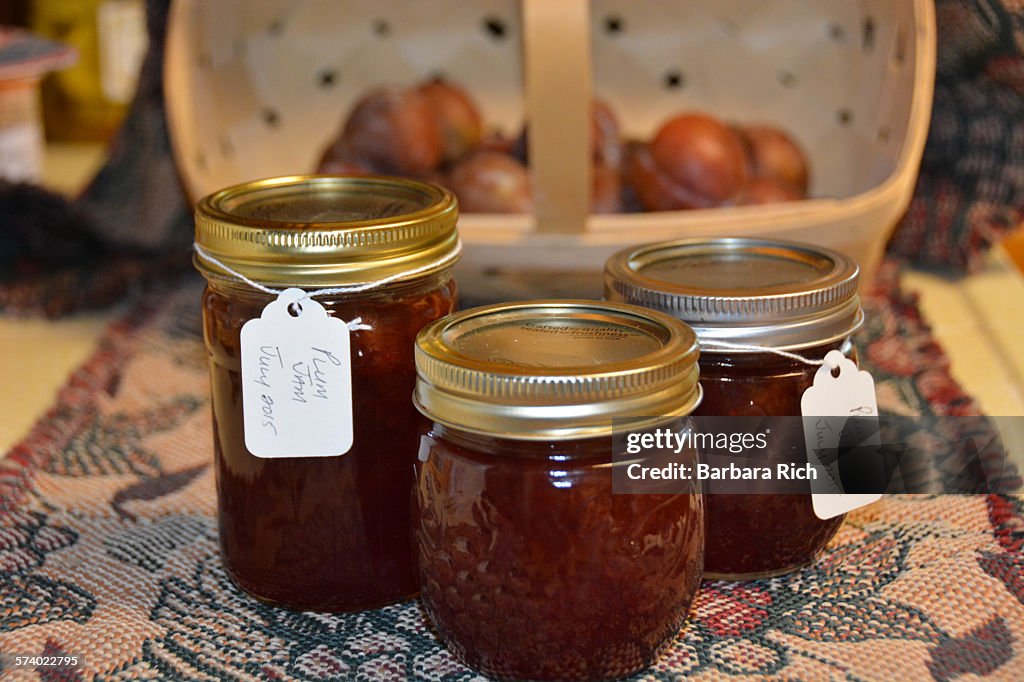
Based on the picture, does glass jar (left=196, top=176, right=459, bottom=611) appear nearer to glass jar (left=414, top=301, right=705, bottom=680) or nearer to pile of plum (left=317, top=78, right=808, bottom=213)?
glass jar (left=414, top=301, right=705, bottom=680)

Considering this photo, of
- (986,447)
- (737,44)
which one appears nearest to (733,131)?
(737,44)

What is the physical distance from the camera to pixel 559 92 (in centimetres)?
85

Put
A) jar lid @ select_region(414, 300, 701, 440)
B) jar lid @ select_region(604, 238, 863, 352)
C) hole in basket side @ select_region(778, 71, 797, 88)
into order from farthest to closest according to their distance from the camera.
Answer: hole in basket side @ select_region(778, 71, 797, 88)
jar lid @ select_region(604, 238, 863, 352)
jar lid @ select_region(414, 300, 701, 440)

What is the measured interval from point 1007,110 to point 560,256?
2.22ft

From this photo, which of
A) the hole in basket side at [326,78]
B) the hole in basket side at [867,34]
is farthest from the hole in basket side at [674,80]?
the hole in basket side at [326,78]

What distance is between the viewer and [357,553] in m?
0.65

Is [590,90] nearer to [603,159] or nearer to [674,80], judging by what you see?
[603,159]

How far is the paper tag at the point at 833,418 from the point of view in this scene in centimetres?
65

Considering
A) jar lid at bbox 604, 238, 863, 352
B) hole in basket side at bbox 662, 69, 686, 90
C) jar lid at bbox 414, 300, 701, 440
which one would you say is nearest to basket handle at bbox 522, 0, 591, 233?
jar lid at bbox 604, 238, 863, 352

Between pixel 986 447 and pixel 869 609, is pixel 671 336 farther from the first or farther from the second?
pixel 986 447

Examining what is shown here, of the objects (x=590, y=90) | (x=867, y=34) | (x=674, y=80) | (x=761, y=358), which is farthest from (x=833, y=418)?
(x=674, y=80)

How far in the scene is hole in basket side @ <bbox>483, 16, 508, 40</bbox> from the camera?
141 cm

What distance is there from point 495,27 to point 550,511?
3.32ft

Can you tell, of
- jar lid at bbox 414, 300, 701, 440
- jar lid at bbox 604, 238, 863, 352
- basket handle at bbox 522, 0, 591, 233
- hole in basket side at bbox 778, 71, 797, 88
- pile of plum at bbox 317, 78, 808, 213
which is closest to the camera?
jar lid at bbox 414, 300, 701, 440
